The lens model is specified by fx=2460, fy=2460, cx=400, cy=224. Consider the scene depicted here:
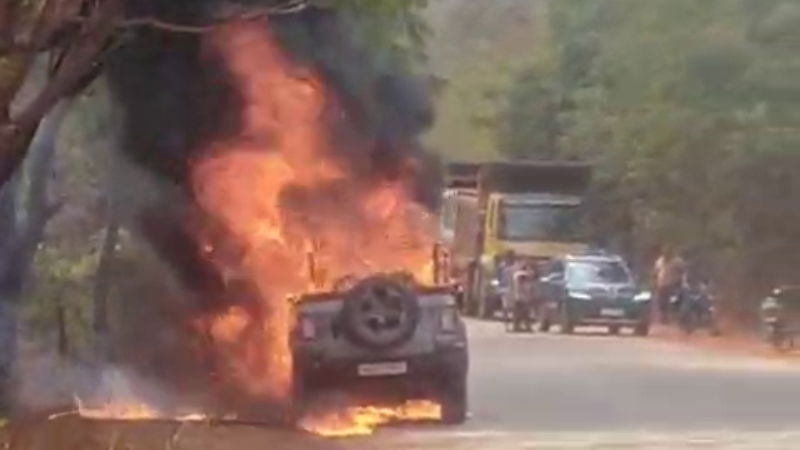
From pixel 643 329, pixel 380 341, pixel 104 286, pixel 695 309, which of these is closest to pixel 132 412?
pixel 380 341

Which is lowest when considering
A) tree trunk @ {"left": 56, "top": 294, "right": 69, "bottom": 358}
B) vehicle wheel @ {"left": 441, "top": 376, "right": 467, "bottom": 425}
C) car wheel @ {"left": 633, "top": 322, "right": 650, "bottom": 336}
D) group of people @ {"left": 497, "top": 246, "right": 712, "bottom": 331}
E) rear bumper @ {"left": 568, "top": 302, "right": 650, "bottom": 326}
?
vehicle wheel @ {"left": 441, "top": 376, "right": 467, "bottom": 425}

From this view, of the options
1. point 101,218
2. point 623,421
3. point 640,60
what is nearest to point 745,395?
point 623,421

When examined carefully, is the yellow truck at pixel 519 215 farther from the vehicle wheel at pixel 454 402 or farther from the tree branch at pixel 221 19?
the tree branch at pixel 221 19

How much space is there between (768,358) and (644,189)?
43.9 ft

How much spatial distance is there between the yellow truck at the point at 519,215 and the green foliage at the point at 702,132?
0.84 metres

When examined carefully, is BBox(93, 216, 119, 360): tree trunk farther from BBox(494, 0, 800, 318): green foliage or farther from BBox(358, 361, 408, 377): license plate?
BBox(494, 0, 800, 318): green foliage

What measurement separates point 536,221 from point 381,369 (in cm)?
3053

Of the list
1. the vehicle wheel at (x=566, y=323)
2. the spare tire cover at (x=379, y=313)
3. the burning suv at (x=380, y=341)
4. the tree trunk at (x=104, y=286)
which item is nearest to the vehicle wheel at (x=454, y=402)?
the burning suv at (x=380, y=341)

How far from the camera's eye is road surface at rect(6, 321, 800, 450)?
63.3 feet

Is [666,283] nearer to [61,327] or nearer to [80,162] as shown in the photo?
[80,162]

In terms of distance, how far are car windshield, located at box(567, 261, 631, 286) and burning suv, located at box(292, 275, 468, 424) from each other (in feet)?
76.3

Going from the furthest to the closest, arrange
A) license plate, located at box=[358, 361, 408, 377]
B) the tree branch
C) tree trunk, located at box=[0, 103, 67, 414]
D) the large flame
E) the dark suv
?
the dark suv → the large flame → license plate, located at box=[358, 361, 408, 377] → tree trunk, located at box=[0, 103, 67, 414] → the tree branch

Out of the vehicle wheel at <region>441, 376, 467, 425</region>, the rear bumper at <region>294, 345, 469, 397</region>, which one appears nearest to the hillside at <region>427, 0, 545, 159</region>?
the vehicle wheel at <region>441, 376, 467, 425</region>

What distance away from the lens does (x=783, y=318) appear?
132ft
